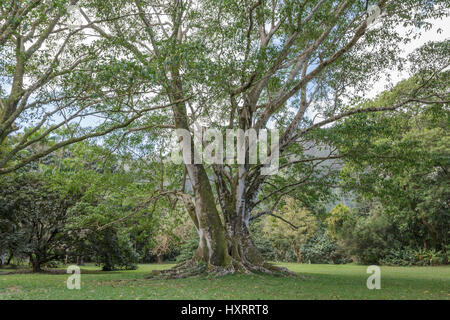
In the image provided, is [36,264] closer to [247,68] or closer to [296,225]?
[247,68]

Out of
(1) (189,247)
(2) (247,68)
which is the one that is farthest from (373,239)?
(2) (247,68)

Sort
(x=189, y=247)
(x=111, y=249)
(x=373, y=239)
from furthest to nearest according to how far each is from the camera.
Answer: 1. (x=373, y=239)
2. (x=189, y=247)
3. (x=111, y=249)

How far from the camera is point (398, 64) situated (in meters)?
9.91

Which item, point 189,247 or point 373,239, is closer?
point 189,247

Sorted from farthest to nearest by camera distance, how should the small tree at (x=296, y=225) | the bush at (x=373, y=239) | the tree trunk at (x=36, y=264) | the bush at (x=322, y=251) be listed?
the small tree at (x=296, y=225)
the bush at (x=322, y=251)
the bush at (x=373, y=239)
the tree trunk at (x=36, y=264)

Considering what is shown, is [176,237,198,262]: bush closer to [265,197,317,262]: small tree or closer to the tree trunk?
[265,197,317,262]: small tree

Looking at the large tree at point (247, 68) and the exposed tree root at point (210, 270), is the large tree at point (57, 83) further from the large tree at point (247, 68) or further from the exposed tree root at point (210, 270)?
the exposed tree root at point (210, 270)

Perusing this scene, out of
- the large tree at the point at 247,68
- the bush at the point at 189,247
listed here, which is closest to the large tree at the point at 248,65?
the large tree at the point at 247,68

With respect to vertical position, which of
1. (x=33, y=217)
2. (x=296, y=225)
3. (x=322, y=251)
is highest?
(x=33, y=217)

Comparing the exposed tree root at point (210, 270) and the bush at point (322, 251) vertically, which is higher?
the exposed tree root at point (210, 270)

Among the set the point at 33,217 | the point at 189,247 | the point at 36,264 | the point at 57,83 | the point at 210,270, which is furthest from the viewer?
the point at 189,247

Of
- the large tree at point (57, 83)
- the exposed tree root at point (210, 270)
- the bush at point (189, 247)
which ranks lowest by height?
the bush at point (189, 247)

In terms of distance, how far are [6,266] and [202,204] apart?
14.0 m
